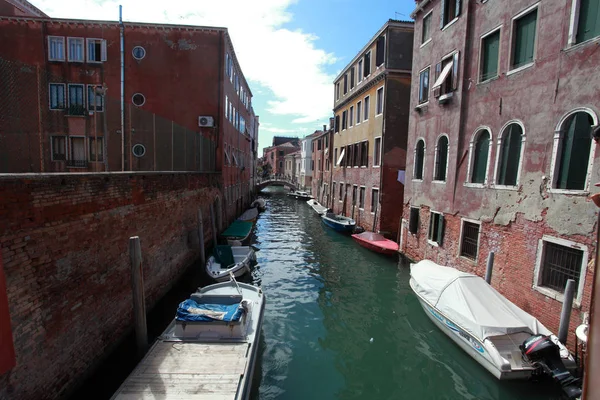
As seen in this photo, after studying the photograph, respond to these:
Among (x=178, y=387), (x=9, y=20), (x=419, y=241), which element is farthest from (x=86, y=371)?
(x=9, y=20)

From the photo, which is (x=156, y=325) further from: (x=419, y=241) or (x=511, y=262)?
(x=419, y=241)

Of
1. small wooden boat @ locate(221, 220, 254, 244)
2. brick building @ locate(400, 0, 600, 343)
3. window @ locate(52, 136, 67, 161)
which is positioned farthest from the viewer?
small wooden boat @ locate(221, 220, 254, 244)

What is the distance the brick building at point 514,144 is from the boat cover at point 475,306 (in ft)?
2.88

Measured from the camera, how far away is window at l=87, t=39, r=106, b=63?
1623 cm

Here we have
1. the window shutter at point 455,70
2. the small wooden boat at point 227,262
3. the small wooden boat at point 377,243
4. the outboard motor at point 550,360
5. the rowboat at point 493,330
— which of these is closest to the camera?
the outboard motor at point 550,360

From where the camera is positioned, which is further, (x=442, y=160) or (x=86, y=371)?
(x=442, y=160)

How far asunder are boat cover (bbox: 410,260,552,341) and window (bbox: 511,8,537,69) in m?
5.45

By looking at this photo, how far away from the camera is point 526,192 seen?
7695 millimetres

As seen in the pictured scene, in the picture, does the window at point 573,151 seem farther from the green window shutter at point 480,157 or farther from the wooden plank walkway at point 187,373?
the wooden plank walkway at point 187,373

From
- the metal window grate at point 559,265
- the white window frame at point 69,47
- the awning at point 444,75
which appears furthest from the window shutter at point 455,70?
the white window frame at point 69,47

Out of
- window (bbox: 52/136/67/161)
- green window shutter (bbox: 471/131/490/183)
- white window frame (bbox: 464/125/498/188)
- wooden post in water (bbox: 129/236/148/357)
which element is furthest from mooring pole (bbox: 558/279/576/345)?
window (bbox: 52/136/67/161)

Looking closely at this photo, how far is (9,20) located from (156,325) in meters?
17.3

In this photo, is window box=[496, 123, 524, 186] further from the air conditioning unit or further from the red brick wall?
the air conditioning unit

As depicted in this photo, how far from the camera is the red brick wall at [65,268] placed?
4.23 metres
